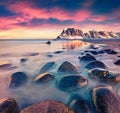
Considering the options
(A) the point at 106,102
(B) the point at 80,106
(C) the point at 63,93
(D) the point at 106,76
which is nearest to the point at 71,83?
(C) the point at 63,93

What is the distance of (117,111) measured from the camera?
11.1ft

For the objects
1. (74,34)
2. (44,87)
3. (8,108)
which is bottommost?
(74,34)

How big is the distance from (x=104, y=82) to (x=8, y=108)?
3123mm

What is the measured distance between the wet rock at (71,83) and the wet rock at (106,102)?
96 centimetres

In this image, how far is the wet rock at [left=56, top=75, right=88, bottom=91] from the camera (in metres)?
4.73

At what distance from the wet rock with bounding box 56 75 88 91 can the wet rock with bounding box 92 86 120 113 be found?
958 millimetres

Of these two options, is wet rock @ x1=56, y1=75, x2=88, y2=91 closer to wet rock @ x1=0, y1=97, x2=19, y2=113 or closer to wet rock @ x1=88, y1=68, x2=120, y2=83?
wet rock @ x1=88, y1=68, x2=120, y2=83

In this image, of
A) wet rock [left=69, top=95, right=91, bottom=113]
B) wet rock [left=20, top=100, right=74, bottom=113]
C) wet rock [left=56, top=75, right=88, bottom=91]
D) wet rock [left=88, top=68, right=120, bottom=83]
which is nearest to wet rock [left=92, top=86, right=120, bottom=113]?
wet rock [left=69, top=95, right=91, bottom=113]

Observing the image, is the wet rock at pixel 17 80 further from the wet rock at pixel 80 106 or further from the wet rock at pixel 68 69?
the wet rock at pixel 80 106

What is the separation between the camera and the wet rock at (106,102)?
3430 mm

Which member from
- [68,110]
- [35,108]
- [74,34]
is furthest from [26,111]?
[74,34]

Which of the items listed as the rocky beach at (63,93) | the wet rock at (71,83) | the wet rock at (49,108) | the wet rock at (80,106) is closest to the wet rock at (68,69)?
the rocky beach at (63,93)

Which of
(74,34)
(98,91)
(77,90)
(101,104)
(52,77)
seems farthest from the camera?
(74,34)

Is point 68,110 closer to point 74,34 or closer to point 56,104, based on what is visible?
point 56,104
